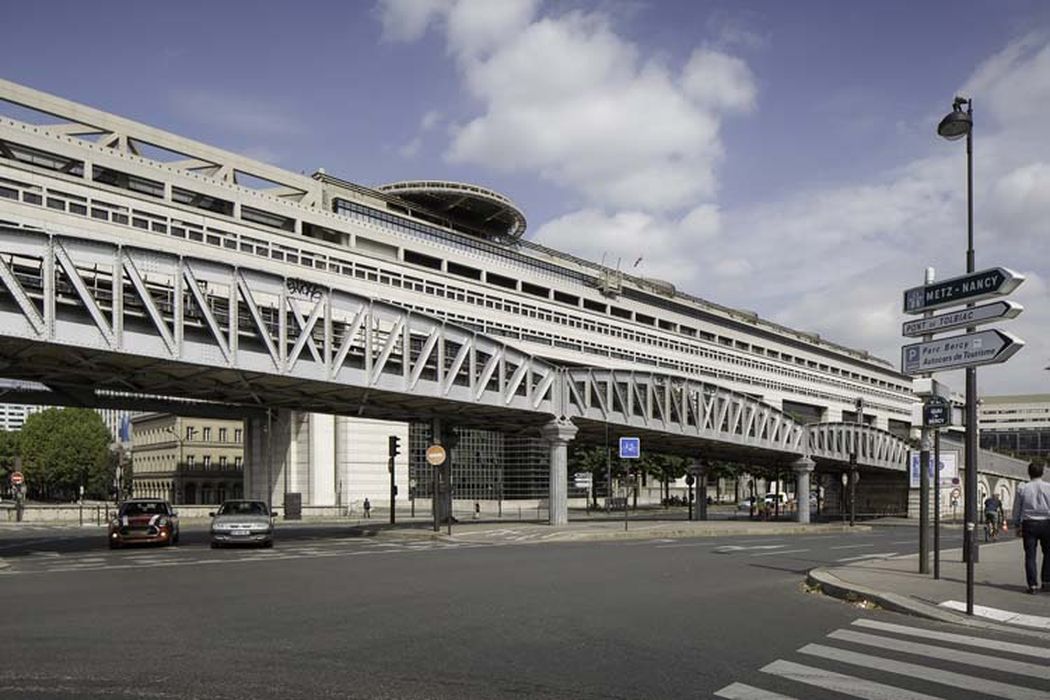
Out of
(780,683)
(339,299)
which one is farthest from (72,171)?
(780,683)

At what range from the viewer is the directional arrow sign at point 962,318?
39.0ft

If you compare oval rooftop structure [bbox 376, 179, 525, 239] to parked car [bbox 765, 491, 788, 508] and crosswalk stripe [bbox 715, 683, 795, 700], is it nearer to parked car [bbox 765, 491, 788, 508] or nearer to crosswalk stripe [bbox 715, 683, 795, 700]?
parked car [bbox 765, 491, 788, 508]

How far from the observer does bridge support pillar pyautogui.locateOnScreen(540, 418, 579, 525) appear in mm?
39500

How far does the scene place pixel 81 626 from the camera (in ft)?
34.5

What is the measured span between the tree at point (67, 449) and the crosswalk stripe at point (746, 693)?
11262 centimetres

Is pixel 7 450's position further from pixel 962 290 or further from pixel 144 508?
pixel 962 290

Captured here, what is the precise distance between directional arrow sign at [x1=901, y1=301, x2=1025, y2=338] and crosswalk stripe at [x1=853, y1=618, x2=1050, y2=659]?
443 centimetres

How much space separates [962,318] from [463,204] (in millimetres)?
74291

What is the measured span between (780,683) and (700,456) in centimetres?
5022

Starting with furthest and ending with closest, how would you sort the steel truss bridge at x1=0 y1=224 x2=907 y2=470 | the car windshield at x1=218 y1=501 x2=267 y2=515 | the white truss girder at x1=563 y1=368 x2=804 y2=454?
the white truss girder at x1=563 y1=368 x2=804 y2=454
the car windshield at x1=218 y1=501 x2=267 y2=515
the steel truss bridge at x1=0 y1=224 x2=907 y2=470

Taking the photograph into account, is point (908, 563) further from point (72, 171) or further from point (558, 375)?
point (72, 171)

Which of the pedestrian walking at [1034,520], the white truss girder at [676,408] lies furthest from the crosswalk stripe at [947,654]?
the white truss girder at [676,408]

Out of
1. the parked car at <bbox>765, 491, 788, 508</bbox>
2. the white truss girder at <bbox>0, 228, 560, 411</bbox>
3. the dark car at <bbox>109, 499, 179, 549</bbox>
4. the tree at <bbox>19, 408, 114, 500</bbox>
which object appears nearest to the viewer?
the white truss girder at <bbox>0, 228, 560, 411</bbox>

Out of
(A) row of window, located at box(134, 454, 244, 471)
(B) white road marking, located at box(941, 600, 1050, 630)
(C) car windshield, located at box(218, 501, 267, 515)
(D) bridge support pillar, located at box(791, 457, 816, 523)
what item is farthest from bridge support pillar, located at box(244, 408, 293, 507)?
(B) white road marking, located at box(941, 600, 1050, 630)
